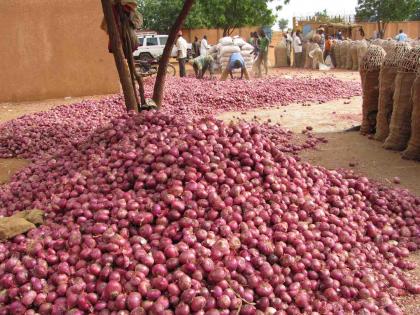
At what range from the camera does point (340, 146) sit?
5.93 meters

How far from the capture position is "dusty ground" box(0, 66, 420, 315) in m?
4.66

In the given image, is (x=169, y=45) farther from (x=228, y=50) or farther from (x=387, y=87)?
(x=228, y=50)

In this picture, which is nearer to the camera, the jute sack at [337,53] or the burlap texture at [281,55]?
the jute sack at [337,53]

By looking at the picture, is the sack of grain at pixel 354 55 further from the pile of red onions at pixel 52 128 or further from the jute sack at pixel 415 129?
the jute sack at pixel 415 129

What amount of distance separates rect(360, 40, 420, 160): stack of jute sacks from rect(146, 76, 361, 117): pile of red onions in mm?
3332

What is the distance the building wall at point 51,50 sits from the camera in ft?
32.9

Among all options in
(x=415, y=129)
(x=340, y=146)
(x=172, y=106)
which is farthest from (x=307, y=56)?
(x=415, y=129)

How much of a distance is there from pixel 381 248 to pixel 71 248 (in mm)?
2074

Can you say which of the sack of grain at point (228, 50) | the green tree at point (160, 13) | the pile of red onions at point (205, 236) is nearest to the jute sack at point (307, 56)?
the sack of grain at point (228, 50)

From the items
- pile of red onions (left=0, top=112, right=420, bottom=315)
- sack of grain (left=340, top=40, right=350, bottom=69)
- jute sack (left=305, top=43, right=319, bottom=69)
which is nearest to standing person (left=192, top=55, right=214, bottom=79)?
jute sack (left=305, top=43, right=319, bottom=69)

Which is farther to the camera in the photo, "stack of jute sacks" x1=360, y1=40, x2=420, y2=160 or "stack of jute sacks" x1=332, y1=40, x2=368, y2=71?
"stack of jute sacks" x1=332, y1=40, x2=368, y2=71

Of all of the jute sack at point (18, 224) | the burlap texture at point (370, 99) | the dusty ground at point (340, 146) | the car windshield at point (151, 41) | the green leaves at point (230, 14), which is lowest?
the dusty ground at point (340, 146)

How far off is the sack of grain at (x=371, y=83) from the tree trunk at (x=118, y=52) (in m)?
3.45

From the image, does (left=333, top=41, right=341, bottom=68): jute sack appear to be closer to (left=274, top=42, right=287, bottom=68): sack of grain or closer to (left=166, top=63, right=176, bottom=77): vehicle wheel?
(left=274, top=42, right=287, bottom=68): sack of grain
